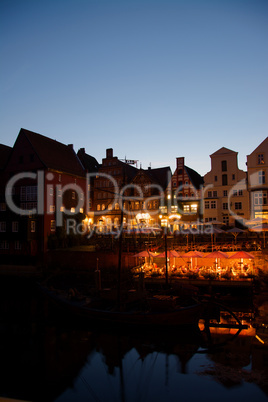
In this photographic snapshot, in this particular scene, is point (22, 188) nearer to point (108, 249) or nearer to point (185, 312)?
point (108, 249)

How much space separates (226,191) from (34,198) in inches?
1035

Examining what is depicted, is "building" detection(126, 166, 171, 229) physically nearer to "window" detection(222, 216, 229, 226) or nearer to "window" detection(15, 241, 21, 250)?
"window" detection(222, 216, 229, 226)

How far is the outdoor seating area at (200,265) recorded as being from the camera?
86.5 feet

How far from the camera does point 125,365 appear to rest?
15250 mm

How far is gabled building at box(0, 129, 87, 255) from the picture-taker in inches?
1542

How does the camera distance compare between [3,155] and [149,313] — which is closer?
[149,313]

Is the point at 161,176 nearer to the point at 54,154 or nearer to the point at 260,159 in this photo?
the point at 260,159

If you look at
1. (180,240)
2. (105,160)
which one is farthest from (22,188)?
(180,240)

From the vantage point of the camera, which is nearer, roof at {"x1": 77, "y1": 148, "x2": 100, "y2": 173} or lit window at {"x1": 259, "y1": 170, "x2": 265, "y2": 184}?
lit window at {"x1": 259, "y1": 170, "x2": 265, "y2": 184}

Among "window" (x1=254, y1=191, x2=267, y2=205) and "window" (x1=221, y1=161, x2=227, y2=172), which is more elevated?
"window" (x1=221, y1=161, x2=227, y2=172)

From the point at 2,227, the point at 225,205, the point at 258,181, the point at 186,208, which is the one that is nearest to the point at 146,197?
the point at 186,208

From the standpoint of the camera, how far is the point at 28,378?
1366 cm

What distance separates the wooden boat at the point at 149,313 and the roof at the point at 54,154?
2432 centimetres

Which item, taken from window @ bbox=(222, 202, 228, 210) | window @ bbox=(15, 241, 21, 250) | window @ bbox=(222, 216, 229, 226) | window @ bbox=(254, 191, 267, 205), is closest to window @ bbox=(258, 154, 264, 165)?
window @ bbox=(254, 191, 267, 205)
